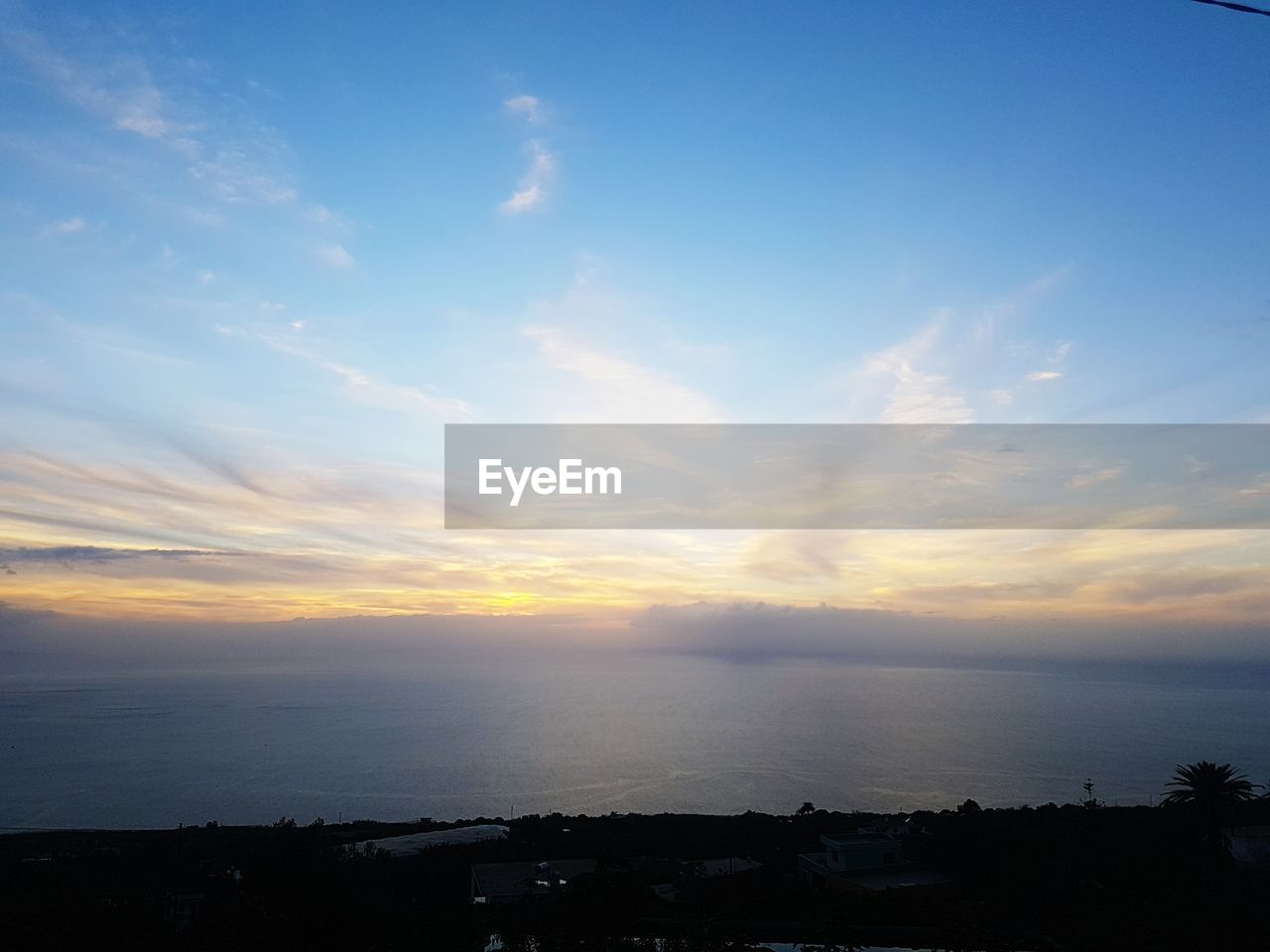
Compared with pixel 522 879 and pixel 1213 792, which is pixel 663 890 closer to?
pixel 522 879

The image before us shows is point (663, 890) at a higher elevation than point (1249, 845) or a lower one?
lower

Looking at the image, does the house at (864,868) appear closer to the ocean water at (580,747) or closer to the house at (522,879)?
the house at (522,879)

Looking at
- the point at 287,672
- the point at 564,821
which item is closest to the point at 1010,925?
the point at 564,821

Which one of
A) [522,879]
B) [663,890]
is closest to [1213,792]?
[663,890]

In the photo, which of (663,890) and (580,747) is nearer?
(663,890)

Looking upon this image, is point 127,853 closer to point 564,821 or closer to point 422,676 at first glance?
point 564,821

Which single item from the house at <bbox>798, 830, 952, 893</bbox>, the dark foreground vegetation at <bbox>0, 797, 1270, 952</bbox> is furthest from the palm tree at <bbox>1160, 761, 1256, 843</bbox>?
the house at <bbox>798, 830, 952, 893</bbox>
